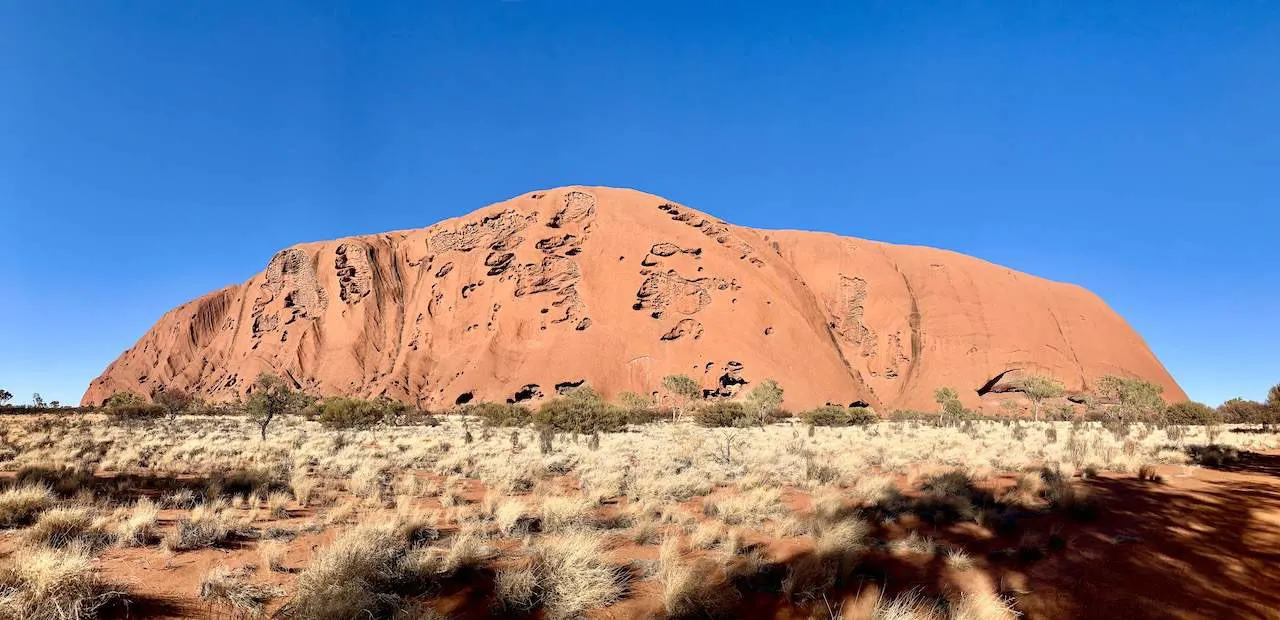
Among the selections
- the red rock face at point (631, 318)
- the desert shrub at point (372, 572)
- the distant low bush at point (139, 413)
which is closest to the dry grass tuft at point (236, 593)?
the desert shrub at point (372, 572)

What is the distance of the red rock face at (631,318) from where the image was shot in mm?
64688

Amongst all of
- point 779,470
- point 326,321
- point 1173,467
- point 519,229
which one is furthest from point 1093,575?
point 326,321

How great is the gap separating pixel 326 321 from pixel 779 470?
81075 millimetres

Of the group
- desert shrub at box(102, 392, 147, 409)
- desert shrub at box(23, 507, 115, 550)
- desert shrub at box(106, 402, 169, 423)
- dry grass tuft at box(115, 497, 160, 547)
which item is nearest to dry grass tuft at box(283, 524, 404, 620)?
dry grass tuft at box(115, 497, 160, 547)

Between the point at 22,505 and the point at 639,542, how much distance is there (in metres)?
8.34

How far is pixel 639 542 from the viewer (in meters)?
7.29

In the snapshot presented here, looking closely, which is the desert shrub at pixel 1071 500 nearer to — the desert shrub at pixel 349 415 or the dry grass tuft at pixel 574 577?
the dry grass tuft at pixel 574 577

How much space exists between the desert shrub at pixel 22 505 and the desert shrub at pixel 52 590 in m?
3.19

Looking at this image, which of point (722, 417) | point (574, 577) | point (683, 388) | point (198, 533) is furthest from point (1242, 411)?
point (198, 533)

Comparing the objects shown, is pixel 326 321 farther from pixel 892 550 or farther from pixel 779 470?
pixel 892 550

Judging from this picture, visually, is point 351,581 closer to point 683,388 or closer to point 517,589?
point 517,589

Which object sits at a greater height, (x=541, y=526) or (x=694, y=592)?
(x=694, y=592)

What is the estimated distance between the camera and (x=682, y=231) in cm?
7444

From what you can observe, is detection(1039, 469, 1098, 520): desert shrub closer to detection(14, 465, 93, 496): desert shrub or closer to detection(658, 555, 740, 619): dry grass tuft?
detection(658, 555, 740, 619): dry grass tuft
